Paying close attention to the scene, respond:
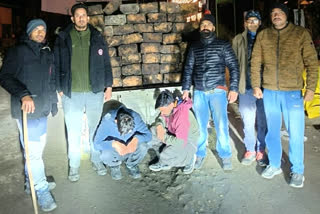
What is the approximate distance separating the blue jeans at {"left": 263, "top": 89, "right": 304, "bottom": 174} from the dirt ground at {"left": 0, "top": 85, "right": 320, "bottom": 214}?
400mm

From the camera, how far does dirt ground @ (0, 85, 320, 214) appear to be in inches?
141

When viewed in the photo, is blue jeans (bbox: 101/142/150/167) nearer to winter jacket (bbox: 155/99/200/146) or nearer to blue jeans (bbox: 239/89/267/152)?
winter jacket (bbox: 155/99/200/146)

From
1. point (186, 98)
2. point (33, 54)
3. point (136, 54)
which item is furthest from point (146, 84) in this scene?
point (33, 54)

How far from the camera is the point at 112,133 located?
434 centimetres

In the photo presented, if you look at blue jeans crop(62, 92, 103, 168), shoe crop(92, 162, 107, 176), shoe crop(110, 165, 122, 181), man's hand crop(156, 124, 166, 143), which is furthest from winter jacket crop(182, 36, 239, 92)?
shoe crop(92, 162, 107, 176)

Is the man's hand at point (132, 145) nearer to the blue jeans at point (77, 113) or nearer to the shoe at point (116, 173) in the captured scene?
the shoe at point (116, 173)

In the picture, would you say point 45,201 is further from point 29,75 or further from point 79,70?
point 79,70

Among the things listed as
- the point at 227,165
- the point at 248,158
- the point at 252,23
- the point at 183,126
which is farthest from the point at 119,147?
the point at 252,23

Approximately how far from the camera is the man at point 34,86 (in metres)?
3.34

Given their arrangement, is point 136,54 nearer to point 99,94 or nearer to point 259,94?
point 99,94

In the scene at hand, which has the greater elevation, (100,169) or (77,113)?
(77,113)

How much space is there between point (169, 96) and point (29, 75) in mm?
1988

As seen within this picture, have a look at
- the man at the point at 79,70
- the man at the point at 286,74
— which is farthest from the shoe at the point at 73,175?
the man at the point at 286,74

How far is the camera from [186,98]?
4.54 metres
